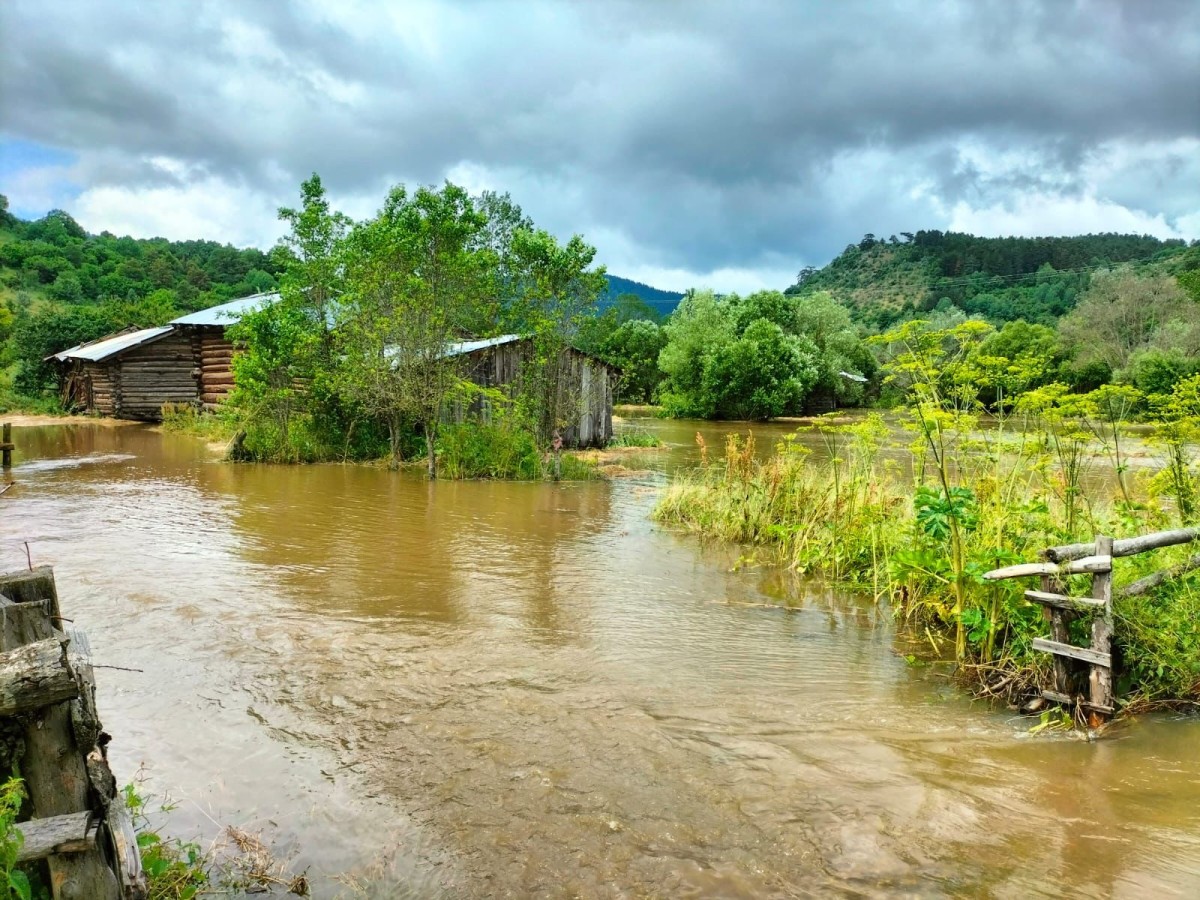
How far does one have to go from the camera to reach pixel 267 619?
730 centimetres

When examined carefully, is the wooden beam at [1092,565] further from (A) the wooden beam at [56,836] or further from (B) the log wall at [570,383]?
(B) the log wall at [570,383]

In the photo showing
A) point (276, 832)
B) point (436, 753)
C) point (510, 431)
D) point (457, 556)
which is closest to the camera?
point (276, 832)

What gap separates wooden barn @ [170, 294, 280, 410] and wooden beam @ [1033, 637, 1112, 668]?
27084 mm

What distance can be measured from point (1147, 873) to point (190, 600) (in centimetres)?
800

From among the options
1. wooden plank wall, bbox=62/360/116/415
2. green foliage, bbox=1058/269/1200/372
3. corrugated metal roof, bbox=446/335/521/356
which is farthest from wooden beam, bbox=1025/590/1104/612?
green foliage, bbox=1058/269/1200/372

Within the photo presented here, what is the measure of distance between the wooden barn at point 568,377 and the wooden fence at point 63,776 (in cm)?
1531

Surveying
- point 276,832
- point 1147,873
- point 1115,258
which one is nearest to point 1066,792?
point 1147,873

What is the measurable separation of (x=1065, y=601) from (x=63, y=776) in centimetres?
577

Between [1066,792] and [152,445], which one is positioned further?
[152,445]

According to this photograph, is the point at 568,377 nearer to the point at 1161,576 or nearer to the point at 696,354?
the point at 1161,576

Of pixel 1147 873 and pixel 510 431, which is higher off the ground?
pixel 510 431

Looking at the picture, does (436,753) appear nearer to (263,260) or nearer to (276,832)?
(276,832)

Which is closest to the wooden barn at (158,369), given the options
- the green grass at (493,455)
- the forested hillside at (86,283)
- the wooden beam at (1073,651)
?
the forested hillside at (86,283)

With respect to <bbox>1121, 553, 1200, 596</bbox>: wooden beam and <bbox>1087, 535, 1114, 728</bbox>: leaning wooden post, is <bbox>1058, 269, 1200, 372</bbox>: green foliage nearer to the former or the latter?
<bbox>1121, 553, 1200, 596</bbox>: wooden beam
